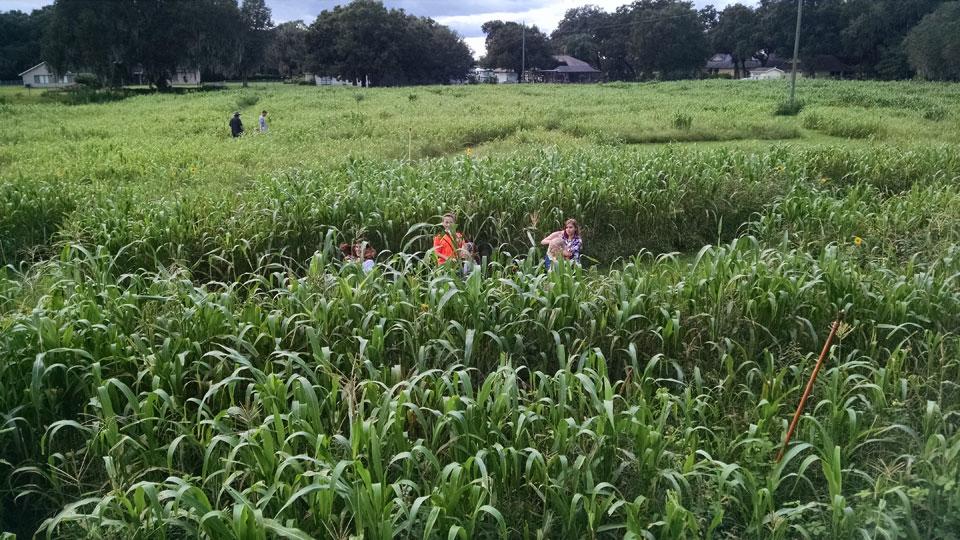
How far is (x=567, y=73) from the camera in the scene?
80.7m

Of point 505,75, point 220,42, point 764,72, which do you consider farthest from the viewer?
point 505,75

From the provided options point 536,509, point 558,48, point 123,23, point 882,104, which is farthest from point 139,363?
point 558,48

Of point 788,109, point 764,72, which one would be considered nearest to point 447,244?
point 788,109

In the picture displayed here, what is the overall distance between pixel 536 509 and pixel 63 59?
2048 inches

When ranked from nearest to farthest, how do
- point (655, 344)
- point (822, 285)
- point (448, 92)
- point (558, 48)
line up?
point (655, 344), point (822, 285), point (448, 92), point (558, 48)

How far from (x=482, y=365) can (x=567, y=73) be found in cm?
7992

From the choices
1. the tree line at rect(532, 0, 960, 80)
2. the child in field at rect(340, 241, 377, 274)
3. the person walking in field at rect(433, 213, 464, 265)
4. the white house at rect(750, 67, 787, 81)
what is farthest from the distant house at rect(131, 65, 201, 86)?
the white house at rect(750, 67, 787, 81)

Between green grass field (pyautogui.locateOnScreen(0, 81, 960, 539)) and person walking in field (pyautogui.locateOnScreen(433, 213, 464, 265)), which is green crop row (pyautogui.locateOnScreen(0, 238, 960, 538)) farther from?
person walking in field (pyautogui.locateOnScreen(433, 213, 464, 265))

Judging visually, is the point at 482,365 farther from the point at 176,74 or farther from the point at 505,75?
the point at 505,75

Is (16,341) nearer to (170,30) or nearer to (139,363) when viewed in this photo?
(139,363)

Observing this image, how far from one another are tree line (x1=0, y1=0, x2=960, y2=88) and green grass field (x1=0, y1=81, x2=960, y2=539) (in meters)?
41.5

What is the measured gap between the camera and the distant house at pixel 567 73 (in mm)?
79875

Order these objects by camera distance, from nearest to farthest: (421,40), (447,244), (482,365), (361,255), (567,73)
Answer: (482,365) < (361,255) < (447,244) < (421,40) < (567,73)

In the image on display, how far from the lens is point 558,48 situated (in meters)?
91.4
